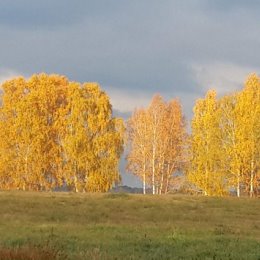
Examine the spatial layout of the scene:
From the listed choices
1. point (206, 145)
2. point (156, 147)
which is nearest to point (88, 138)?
point (156, 147)

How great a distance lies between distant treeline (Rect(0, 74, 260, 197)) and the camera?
63469 mm

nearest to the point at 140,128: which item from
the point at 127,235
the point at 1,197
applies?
the point at 1,197

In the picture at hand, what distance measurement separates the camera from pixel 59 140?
68.8 m

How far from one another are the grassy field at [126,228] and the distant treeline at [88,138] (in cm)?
2306

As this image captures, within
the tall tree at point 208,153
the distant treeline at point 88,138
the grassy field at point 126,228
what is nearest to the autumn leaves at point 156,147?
the distant treeline at point 88,138

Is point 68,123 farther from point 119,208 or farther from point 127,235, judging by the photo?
point 127,235

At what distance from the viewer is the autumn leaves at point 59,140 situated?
2566 inches

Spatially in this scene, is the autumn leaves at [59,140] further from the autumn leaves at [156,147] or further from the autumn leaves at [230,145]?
the autumn leaves at [230,145]

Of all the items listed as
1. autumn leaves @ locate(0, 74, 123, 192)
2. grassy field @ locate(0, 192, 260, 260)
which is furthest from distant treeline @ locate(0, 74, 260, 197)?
grassy field @ locate(0, 192, 260, 260)

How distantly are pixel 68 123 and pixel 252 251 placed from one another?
169 feet

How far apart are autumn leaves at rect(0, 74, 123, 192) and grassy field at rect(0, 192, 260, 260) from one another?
23521mm

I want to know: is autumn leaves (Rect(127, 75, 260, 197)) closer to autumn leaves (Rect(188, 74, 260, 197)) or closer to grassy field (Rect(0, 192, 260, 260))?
autumn leaves (Rect(188, 74, 260, 197))

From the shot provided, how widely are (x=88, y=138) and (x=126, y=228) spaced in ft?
143

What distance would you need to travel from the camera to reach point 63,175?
66.9 m
